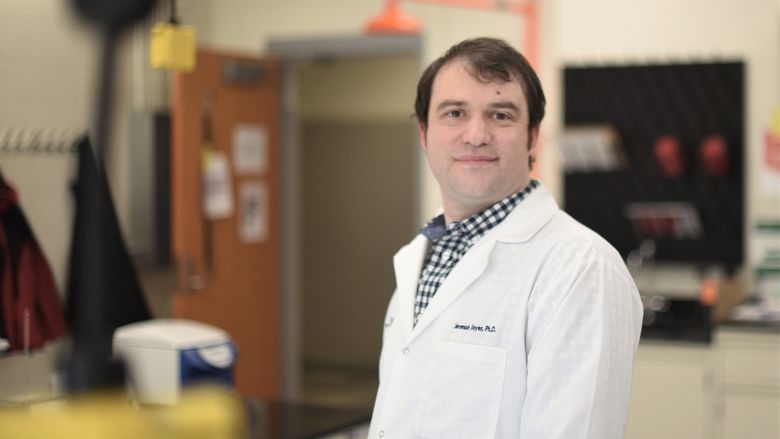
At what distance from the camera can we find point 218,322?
217 inches

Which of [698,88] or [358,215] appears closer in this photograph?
[698,88]

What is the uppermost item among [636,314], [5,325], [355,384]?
[636,314]

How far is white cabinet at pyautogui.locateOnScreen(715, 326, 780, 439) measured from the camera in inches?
165

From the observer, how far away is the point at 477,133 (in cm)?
166

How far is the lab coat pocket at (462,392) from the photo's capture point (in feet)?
5.32

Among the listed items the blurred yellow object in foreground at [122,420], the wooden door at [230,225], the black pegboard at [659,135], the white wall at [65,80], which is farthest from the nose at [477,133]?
the wooden door at [230,225]

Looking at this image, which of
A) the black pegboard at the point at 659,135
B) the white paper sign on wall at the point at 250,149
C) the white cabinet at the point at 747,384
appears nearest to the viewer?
the white cabinet at the point at 747,384

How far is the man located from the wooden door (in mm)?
3509

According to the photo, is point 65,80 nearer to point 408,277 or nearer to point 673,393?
point 408,277

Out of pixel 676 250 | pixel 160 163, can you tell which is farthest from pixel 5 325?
pixel 676 250

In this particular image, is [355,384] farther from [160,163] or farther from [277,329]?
[160,163]

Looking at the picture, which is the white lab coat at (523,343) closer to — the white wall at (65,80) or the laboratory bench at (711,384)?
the white wall at (65,80)

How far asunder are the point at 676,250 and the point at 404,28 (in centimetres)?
171

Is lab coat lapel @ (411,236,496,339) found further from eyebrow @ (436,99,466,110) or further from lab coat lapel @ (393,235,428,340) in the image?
eyebrow @ (436,99,466,110)
